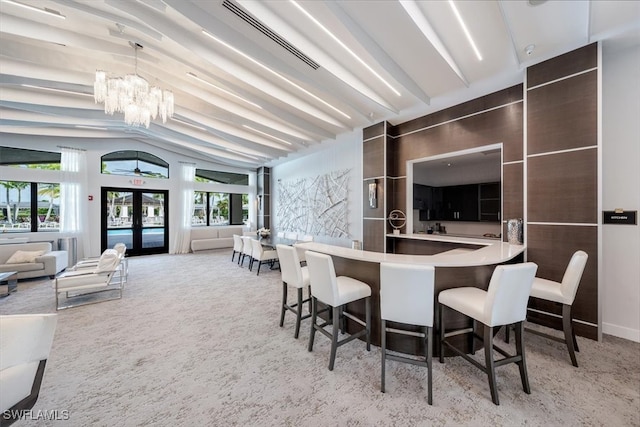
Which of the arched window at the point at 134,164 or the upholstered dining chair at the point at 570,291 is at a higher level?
the arched window at the point at 134,164

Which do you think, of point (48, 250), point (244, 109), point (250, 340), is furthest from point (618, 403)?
point (48, 250)

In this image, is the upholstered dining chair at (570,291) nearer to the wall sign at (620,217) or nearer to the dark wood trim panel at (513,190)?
the wall sign at (620,217)

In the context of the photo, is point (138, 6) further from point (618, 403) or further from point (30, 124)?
point (618, 403)

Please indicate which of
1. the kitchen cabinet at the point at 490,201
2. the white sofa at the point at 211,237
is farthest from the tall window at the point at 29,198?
the kitchen cabinet at the point at 490,201

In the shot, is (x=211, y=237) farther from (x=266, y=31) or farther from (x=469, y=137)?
(x=469, y=137)

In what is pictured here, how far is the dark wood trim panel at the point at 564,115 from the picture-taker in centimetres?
262

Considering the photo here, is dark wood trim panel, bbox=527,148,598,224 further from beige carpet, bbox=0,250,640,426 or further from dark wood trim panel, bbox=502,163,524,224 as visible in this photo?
beige carpet, bbox=0,250,640,426

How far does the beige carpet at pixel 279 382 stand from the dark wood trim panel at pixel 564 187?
1.38 m

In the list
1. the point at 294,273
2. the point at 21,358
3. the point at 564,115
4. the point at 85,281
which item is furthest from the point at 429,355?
the point at 85,281

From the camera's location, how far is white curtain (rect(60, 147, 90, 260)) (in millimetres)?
6250

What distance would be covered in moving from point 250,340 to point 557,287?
3.13 meters

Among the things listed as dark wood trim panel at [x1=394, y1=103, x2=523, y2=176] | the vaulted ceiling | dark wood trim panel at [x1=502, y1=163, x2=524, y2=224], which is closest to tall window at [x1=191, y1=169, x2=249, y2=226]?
the vaulted ceiling

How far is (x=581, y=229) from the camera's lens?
2.68 meters

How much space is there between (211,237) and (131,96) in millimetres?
6106
